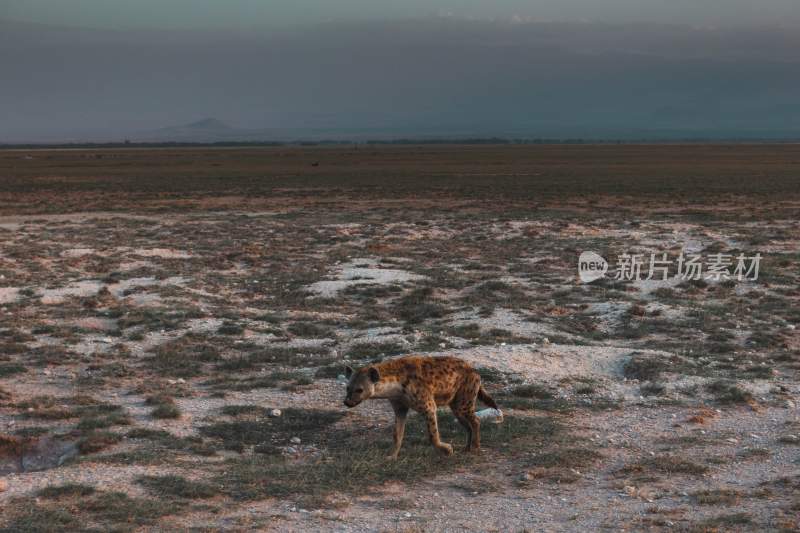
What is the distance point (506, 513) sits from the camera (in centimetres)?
777

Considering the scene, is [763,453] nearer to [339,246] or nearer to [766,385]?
[766,385]

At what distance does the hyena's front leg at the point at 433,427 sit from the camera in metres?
9.01

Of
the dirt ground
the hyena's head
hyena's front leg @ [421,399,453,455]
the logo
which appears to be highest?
the hyena's head

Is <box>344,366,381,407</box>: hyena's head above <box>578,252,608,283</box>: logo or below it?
above

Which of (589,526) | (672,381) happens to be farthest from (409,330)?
(589,526)

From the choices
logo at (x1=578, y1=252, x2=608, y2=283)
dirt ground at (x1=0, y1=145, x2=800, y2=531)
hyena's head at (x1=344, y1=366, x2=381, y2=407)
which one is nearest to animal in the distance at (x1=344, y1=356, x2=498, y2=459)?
hyena's head at (x1=344, y1=366, x2=381, y2=407)

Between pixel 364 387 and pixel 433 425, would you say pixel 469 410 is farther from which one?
pixel 364 387

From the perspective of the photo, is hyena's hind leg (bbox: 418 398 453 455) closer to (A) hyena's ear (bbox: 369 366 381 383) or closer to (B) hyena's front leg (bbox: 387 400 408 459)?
(B) hyena's front leg (bbox: 387 400 408 459)

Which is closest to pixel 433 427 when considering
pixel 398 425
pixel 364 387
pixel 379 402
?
pixel 398 425

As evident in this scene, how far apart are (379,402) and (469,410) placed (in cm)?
224

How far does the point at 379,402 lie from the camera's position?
1139 cm

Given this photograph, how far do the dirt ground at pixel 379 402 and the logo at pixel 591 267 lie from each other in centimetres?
32

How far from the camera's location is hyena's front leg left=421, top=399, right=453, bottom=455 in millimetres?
9008

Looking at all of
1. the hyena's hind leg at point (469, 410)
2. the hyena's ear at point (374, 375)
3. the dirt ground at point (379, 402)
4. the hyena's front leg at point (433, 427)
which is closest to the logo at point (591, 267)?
the dirt ground at point (379, 402)
